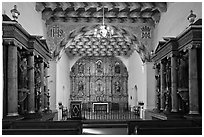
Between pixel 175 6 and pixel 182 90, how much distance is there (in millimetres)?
4231

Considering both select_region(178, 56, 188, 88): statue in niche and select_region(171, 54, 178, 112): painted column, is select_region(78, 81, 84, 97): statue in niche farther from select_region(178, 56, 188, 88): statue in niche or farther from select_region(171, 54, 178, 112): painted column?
select_region(178, 56, 188, 88): statue in niche

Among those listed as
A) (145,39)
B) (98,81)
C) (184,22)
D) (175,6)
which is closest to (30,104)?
(184,22)

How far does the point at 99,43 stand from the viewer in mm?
20438

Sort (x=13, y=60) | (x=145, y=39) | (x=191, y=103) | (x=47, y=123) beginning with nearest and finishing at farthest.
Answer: (x=47, y=123), (x=13, y=60), (x=191, y=103), (x=145, y=39)

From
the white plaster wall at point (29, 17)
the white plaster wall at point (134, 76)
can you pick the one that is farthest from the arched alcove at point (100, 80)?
the white plaster wall at point (29, 17)

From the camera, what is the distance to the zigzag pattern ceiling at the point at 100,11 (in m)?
13.3

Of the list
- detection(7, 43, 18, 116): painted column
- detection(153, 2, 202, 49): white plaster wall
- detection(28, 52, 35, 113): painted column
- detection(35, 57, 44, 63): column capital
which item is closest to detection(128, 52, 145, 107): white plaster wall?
detection(153, 2, 202, 49): white plaster wall

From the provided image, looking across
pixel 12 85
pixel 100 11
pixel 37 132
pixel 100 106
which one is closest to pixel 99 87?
pixel 100 106

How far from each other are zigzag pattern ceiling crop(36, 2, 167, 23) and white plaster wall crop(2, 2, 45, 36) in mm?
477

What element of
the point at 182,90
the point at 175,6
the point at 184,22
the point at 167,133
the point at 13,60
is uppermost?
the point at 175,6

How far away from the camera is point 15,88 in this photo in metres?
7.39

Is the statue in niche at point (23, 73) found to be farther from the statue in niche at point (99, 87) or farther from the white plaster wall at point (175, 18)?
the statue in niche at point (99, 87)

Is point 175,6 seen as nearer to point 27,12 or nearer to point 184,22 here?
point 184,22

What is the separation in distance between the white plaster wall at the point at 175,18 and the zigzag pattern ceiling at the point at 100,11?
0.47 meters
